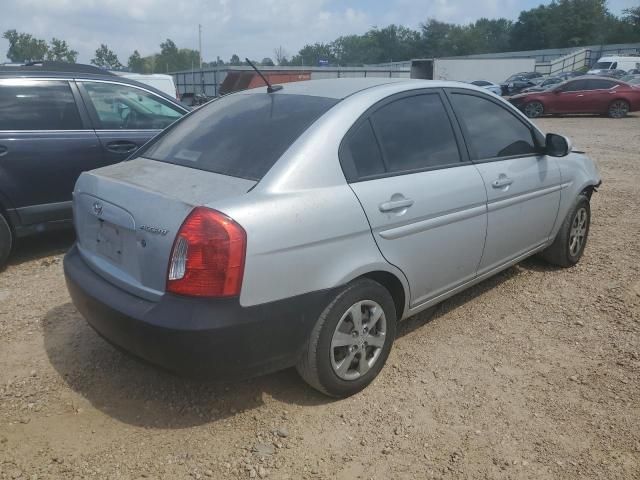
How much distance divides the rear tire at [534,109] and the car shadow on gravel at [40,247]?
18.6 metres

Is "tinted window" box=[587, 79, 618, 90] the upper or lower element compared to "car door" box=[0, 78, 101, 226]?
upper

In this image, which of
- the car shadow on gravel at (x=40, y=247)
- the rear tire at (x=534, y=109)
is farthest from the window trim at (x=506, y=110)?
the rear tire at (x=534, y=109)

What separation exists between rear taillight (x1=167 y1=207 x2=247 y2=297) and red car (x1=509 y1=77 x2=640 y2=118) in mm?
20462

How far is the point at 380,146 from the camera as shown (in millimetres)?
2957

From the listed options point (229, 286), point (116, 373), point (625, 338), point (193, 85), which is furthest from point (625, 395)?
point (193, 85)

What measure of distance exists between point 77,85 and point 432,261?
3746 millimetres

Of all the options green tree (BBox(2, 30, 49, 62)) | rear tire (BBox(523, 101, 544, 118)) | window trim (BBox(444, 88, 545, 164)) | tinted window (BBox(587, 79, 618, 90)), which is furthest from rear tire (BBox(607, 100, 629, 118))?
green tree (BBox(2, 30, 49, 62))

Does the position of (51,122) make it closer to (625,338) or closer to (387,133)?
(387,133)

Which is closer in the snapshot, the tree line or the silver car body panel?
the silver car body panel

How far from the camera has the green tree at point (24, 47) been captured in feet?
292

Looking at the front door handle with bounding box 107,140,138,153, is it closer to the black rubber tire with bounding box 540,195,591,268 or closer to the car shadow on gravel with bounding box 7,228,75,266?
the car shadow on gravel with bounding box 7,228,75,266

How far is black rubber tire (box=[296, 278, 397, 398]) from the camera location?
2.63 m

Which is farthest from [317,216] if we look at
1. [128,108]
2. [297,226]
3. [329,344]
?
[128,108]

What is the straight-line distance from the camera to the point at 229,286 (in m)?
2.30
